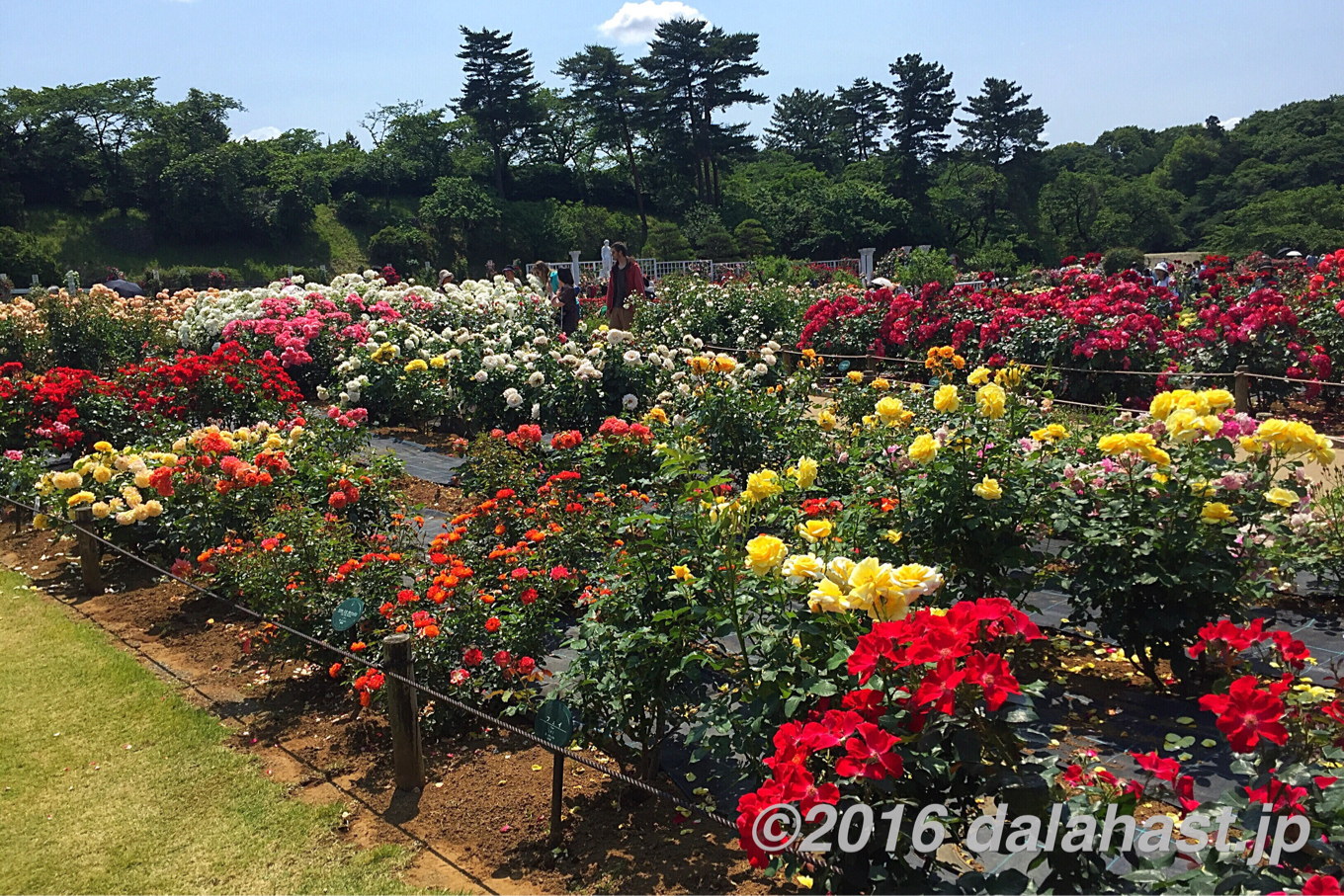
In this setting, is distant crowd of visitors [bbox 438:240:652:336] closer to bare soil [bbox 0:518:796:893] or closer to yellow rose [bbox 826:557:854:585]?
bare soil [bbox 0:518:796:893]

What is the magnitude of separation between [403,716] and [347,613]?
19.1 inches

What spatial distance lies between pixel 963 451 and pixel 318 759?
2.79 m

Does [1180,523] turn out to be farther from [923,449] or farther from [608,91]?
[608,91]

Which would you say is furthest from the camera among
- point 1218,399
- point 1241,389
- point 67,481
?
point 1241,389

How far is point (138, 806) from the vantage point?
11.2ft

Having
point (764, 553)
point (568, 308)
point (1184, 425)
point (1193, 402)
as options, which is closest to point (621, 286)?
point (568, 308)

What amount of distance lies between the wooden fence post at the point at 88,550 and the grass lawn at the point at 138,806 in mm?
1055

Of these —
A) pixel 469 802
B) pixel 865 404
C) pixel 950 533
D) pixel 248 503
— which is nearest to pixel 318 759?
pixel 469 802

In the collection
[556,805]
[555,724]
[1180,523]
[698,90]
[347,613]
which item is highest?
[698,90]

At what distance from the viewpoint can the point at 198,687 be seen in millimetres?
4328

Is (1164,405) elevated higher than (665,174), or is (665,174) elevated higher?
(665,174)

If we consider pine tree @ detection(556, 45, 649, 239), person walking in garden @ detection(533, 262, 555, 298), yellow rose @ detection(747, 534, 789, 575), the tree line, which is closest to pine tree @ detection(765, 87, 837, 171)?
the tree line

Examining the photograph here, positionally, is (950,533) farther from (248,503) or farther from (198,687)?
(248,503)

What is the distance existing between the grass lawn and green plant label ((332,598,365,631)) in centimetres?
63
